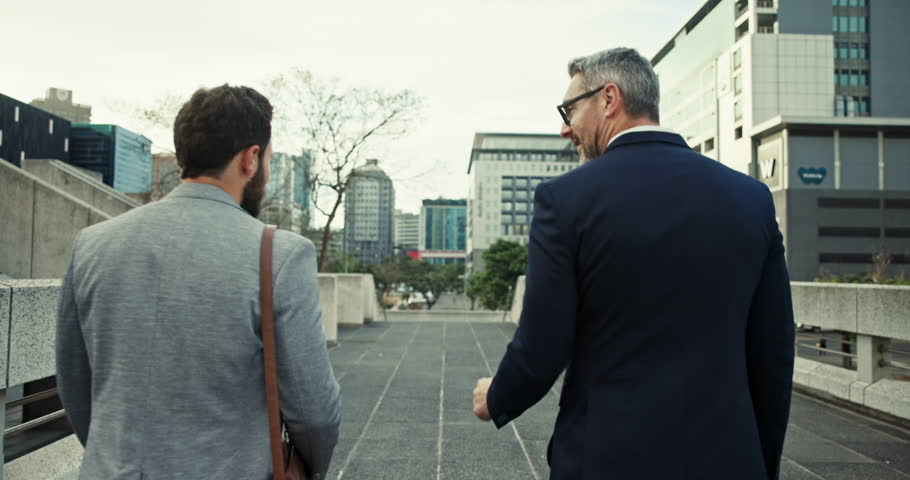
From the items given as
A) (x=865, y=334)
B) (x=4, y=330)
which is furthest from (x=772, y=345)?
(x=865, y=334)

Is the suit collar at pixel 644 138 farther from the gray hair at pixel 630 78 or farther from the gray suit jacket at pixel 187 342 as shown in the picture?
the gray suit jacket at pixel 187 342

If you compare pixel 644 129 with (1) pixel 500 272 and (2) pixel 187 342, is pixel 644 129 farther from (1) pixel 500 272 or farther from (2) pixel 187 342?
(1) pixel 500 272

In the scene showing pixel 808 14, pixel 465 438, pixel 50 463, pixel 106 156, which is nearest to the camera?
pixel 50 463

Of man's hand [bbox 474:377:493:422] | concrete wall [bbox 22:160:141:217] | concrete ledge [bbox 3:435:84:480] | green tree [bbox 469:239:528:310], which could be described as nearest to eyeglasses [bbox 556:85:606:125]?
man's hand [bbox 474:377:493:422]

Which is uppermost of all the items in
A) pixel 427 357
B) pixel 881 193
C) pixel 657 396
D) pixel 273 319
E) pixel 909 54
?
pixel 909 54

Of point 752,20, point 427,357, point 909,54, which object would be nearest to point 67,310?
point 427,357

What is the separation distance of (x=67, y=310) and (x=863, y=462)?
4946 millimetres

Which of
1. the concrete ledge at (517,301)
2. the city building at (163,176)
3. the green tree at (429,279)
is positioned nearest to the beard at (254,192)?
the concrete ledge at (517,301)

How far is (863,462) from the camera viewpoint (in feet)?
13.7

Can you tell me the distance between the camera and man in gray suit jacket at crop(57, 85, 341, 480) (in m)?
1.42

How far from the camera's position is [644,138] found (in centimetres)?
161

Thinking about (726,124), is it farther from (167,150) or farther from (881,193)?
(167,150)

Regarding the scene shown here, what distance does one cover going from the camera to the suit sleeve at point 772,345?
160 centimetres

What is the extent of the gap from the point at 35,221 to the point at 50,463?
800 centimetres
